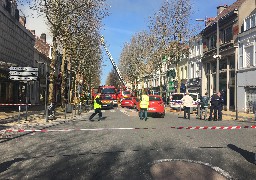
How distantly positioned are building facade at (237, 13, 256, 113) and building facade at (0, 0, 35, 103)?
20.9 m

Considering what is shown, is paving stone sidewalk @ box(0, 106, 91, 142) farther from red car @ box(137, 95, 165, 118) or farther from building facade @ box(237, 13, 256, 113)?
building facade @ box(237, 13, 256, 113)

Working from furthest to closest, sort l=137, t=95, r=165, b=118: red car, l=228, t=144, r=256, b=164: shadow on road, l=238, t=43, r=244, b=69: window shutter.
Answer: l=238, t=43, r=244, b=69: window shutter, l=137, t=95, r=165, b=118: red car, l=228, t=144, r=256, b=164: shadow on road

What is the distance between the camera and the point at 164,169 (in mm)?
5930

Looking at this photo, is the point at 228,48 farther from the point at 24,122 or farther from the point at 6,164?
the point at 6,164

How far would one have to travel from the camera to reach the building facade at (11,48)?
2808 centimetres

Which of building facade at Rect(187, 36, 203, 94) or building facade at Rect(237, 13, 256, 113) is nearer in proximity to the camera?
building facade at Rect(237, 13, 256, 113)

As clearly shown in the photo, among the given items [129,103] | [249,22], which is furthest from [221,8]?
[129,103]

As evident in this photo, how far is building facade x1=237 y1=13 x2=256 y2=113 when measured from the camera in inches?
1096

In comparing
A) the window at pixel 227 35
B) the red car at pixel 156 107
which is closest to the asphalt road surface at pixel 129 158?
the red car at pixel 156 107

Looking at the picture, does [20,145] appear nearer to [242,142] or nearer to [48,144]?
[48,144]

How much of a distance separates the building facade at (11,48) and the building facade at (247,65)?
68.4ft

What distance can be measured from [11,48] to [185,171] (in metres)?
28.9

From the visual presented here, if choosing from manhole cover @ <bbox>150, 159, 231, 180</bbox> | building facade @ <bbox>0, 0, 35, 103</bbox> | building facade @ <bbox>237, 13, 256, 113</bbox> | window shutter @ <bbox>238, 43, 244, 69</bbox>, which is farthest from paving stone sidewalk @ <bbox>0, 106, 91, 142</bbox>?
window shutter @ <bbox>238, 43, 244, 69</bbox>

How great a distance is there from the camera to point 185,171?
5.76 meters
